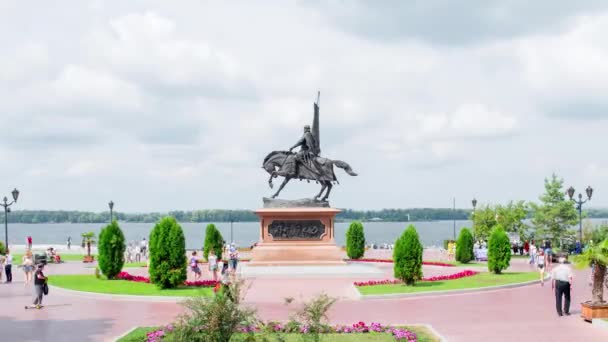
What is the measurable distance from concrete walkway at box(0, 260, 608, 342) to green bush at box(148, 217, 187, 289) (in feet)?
7.57

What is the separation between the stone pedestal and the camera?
3259cm

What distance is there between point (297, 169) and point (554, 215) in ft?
65.0

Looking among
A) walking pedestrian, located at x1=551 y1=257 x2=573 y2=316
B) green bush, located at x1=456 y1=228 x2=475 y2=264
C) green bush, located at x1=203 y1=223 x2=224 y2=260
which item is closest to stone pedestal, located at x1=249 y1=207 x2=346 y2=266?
green bush, located at x1=203 y1=223 x2=224 y2=260

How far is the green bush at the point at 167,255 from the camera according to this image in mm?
23359

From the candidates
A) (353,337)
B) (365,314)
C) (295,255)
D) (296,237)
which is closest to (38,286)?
(365,314)

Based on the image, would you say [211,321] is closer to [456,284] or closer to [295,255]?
[456,284]

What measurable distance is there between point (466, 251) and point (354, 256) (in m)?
7.89

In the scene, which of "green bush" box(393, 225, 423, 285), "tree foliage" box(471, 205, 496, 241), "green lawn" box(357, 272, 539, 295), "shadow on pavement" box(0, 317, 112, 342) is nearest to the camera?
"shadow on pavement" box(0, 317, 112, 342)

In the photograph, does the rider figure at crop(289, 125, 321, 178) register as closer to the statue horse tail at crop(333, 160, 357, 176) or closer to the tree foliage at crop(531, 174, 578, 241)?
the statue horse tail at crop(333, 160, 357, 176)

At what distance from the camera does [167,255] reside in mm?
23766

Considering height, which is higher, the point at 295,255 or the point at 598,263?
the point at 598,263

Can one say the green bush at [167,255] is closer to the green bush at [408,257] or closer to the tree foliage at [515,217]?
the green bush at [408,257]

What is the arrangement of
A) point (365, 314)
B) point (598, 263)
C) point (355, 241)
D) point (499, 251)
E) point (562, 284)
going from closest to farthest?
point (598, 263), point (562, 284), point (365, 314), point (499, 251), point (355, 241)

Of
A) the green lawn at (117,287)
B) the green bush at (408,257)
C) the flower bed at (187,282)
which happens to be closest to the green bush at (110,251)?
the flower bed at (187,282)
